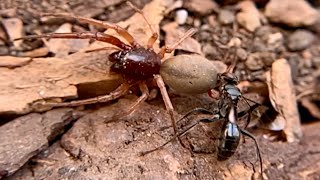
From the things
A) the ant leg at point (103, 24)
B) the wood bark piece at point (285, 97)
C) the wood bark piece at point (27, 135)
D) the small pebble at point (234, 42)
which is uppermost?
the ant leg at point (103, 24)

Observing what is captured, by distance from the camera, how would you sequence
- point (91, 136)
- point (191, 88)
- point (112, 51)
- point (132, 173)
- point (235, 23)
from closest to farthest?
1. point (132, 173)
2. point (91, 136)
3. point (191, 88)
4. point (112, 51)
5. point (235, 23)

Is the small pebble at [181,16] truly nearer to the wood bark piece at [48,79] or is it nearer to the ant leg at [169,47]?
the ant leg at [169,47]

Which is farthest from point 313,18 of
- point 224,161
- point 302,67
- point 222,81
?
point 224,161

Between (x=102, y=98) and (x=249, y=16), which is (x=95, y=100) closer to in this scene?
(x=102, y=98)

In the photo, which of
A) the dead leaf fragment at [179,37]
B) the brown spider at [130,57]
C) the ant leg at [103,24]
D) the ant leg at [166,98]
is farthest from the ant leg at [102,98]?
the dead leaf fragment at [179,37]

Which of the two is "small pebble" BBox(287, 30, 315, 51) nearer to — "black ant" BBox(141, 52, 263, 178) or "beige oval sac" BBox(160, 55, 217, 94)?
"black ant" BBox(141, 52, 263, 178)

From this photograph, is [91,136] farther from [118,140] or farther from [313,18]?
[313,18]
